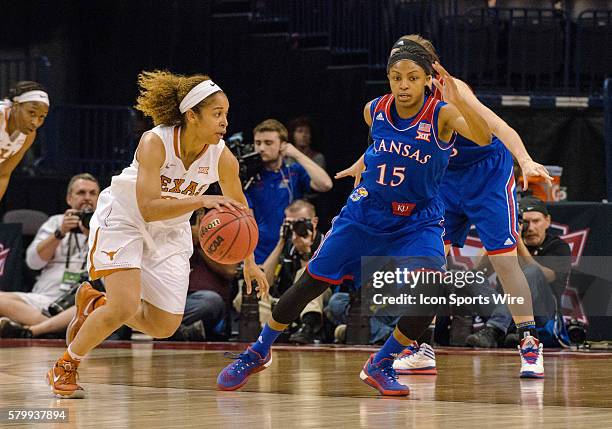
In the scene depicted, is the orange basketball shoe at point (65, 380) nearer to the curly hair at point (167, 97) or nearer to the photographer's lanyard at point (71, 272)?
the curly hair at point (167, 97)

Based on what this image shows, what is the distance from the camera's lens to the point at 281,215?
10.7 meters

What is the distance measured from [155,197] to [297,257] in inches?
165

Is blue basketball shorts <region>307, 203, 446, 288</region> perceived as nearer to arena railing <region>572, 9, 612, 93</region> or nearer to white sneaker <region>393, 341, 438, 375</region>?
white sneaker <region>393, 341, 438, 375</region>

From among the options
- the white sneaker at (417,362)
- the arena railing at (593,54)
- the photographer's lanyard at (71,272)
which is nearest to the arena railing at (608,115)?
the arena railing at (593,54)

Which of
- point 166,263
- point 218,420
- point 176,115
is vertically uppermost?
point 176,115

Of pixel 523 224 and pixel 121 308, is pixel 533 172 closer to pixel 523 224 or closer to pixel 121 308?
pixel 121 308

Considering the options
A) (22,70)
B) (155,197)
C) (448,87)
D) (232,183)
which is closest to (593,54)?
(22,70)

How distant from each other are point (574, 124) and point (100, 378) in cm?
692

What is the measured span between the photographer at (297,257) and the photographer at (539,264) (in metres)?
1.33

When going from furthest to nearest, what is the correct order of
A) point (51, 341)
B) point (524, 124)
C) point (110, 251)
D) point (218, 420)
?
point (524, 124) < point (51, 341) < point (110, 251) < point (218, 420)

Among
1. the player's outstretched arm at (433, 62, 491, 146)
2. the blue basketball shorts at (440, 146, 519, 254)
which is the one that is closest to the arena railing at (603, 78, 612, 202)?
the blue basketball shorts at (440, 146, 519, 254)

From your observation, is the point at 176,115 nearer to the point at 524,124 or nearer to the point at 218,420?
the point at 218,420

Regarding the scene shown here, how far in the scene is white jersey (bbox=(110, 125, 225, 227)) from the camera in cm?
611

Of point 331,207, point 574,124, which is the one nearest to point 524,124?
point 574,124
